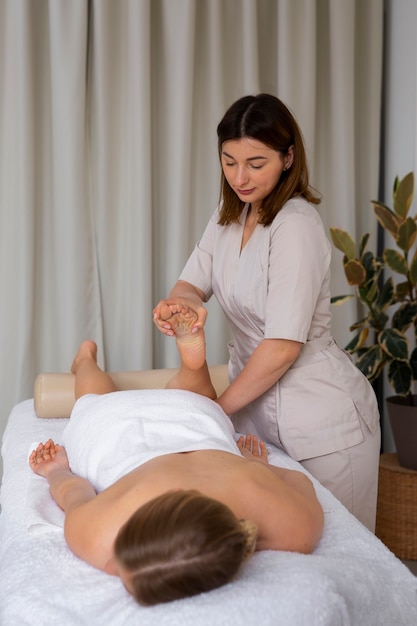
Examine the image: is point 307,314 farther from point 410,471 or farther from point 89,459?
point 410,471

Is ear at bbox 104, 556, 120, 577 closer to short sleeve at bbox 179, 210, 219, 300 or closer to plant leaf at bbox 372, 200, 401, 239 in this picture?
short sleeve at bbox 179, 210, 219, 300

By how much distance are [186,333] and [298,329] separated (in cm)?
28

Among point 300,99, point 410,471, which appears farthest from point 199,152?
point 410,471

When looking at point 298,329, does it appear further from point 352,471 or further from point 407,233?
point 407,233

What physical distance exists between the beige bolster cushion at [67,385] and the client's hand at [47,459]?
0.52 meters

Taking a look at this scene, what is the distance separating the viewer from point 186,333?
75.0 inches

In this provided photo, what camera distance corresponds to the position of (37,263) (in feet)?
10.4

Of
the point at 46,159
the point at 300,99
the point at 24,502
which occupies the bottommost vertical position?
the point at 24,502

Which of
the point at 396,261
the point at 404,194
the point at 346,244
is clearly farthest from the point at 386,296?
the point at 404,194

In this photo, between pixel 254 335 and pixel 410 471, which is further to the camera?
pixel 410 471

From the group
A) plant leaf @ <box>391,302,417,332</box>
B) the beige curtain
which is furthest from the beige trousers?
the beige curtain

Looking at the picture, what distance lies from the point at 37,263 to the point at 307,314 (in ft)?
5.35

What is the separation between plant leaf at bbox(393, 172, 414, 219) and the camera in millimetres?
2957

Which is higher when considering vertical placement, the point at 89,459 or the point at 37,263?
the point at 37,263
